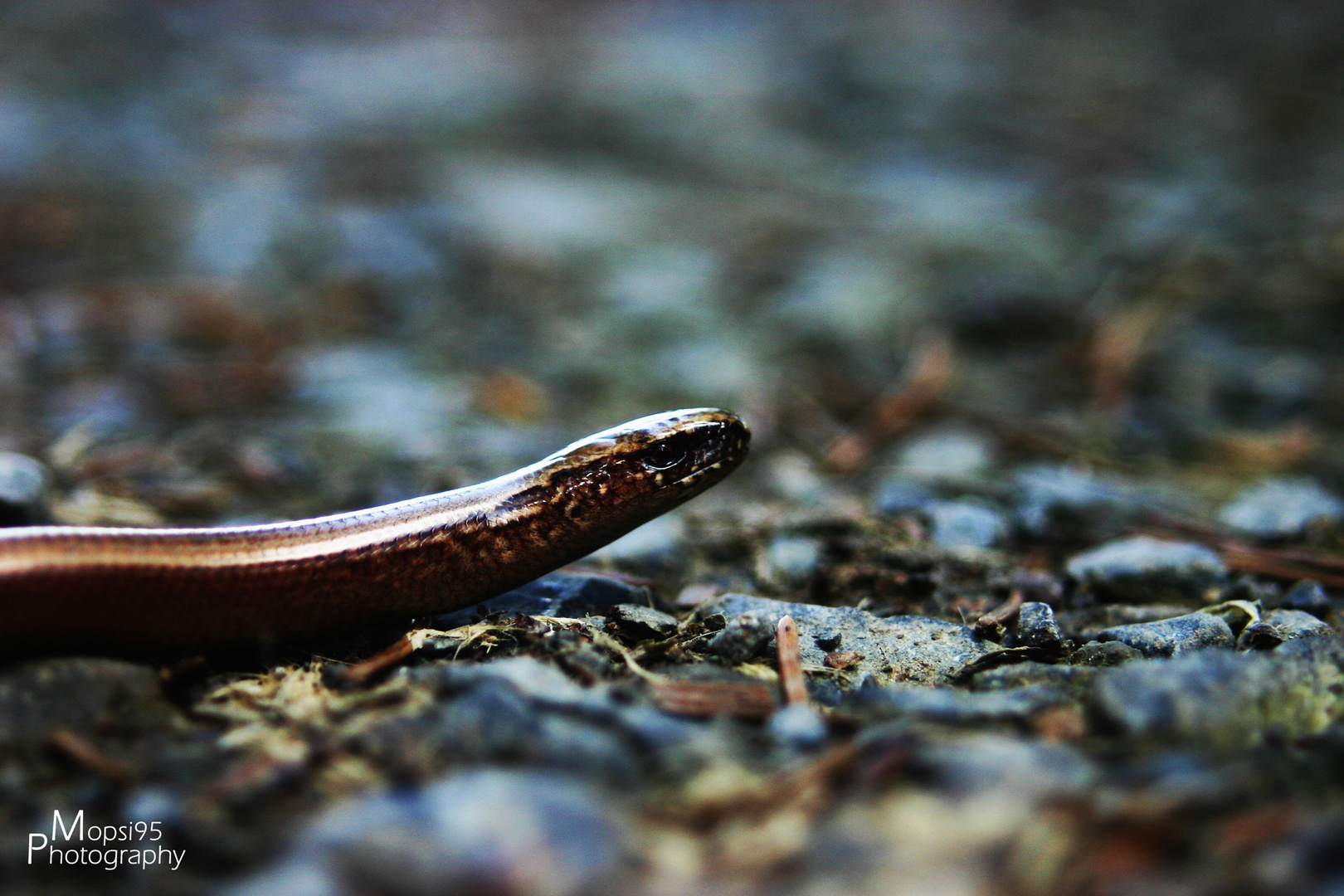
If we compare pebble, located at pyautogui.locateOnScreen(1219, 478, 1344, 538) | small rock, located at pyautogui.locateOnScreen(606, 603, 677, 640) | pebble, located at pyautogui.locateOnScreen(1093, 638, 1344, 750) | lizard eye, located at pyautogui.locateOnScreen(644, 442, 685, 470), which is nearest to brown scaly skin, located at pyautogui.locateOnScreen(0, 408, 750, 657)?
lizard eye, located at pyautogui.locateOnScreen(644, 442, 685, 470)

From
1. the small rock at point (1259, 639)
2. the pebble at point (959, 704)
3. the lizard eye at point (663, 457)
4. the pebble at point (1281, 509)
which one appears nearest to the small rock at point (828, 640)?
the pebble at point (959, 704)

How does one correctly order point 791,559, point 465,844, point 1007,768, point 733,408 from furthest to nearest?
point 733,408 → point 791,559 → point 1007,768 → point 465,844

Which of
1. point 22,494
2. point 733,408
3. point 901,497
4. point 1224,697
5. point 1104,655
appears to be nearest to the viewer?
point 1224,697

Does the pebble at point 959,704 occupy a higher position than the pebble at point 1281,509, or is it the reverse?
the pebble at point 1281,509

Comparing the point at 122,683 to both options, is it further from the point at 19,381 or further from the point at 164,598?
the point at 19,381

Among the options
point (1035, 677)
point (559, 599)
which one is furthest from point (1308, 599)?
point (559, 599)

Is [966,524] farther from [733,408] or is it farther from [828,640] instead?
[733,408]

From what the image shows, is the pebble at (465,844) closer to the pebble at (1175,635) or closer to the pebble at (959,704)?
the pebble at (959,704)
